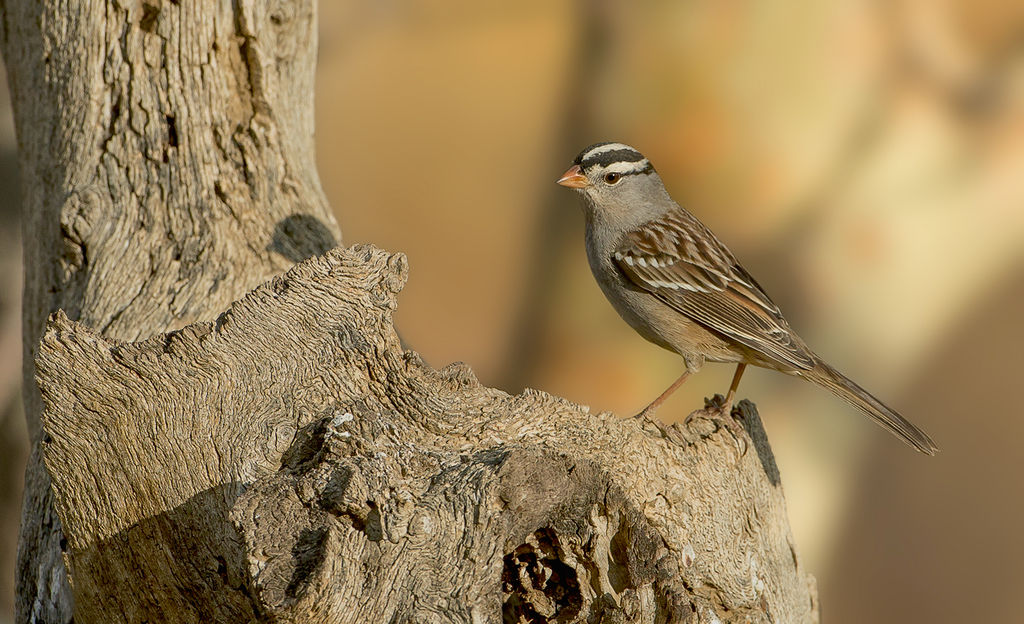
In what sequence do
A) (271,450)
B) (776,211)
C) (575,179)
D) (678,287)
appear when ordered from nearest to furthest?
(271,450) → (678,287) → (575,179) → (776,211)

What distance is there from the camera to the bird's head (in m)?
4.39

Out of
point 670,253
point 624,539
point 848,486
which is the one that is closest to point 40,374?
point 624,539

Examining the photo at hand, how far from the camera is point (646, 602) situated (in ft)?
7.64

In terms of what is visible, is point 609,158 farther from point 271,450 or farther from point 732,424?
point 271,450

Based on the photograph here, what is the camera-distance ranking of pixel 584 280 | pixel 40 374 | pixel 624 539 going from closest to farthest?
pixel 624 539 → pixel 40 374 → pixel 584 280

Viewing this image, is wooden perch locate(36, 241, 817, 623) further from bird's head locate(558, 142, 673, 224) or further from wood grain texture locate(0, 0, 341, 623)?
bird's head locate(558, 142, 673, 224)

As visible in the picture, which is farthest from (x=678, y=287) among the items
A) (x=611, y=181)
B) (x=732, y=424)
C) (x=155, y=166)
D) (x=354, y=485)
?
(x=354, y=485)

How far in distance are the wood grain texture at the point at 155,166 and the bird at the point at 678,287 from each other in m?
1.25

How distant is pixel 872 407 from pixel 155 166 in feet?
8.92

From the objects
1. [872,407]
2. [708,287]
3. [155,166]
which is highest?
[155,166]

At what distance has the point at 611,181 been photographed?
443 cm

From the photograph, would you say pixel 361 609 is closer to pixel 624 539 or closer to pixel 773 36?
pixel 624 539

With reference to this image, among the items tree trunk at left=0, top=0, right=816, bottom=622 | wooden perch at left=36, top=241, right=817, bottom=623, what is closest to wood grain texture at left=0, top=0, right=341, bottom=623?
tree trunk at left=0, top=0, right=816, bottom=622

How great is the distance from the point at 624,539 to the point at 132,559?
4.13ft
